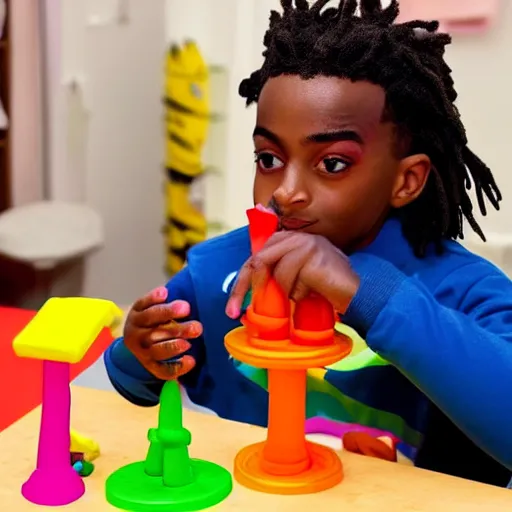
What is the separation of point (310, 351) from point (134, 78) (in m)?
2.23

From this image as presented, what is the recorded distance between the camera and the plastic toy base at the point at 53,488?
18.9 inches

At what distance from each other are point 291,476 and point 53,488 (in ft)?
0.45

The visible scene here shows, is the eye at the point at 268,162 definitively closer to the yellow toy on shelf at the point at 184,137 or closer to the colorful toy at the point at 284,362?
the colorful toy at the point at 284,362

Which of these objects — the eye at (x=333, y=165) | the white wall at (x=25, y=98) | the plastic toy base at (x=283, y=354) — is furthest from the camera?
the white wall at (x=25, y=98)

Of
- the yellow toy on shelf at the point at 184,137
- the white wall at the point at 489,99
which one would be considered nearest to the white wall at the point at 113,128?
the yellow toy on shelf at the point at 184,137

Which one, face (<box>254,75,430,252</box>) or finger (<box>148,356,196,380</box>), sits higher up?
face (<box>254,75,430,252</box>)

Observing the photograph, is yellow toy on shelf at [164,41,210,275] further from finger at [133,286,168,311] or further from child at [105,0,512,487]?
finger at [133,286,168,311]

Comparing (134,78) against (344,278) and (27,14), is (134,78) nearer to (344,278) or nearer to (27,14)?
(27,14)

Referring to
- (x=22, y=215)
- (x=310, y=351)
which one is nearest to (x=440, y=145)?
(x=310, y=351)

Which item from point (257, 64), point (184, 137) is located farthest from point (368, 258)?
point (184, 137)

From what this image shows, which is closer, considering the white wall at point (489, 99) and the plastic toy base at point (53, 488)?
the plastic toy base at point (53, 488)

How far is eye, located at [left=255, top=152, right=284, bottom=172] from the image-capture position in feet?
1.92

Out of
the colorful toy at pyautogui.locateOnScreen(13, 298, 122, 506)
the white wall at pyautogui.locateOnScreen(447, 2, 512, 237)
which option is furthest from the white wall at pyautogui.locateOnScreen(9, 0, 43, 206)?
the colorful toy at pyautogui.locateOnScreen(13, 298, 122, 506)

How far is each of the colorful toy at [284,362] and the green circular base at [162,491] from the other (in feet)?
0.06
